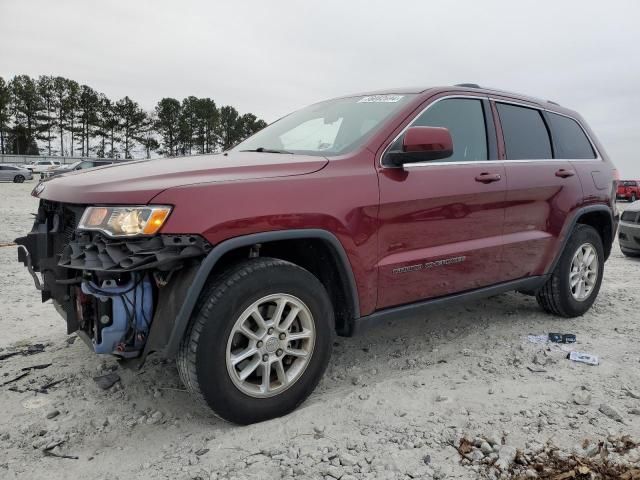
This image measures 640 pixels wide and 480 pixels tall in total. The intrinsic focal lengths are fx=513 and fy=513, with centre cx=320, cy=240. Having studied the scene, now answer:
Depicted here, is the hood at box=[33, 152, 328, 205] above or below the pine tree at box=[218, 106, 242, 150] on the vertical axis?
below

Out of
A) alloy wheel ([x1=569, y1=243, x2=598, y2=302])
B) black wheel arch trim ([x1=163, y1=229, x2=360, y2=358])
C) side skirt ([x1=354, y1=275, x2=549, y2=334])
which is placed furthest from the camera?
alloy wheel ([x1=569, y1=243, x2=598, y2=302])

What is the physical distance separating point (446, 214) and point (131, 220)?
6.25ft

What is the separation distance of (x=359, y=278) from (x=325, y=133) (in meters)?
1.08

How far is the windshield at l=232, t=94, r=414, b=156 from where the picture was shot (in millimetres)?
3152

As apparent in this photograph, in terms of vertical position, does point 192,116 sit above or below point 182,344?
above

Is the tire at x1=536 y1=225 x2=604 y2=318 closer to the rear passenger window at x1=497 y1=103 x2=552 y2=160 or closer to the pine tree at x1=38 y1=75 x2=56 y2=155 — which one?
the rear passenger window at x1=497 y1=103 x2=552 y2=160

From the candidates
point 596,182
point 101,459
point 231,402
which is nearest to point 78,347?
point 101,459

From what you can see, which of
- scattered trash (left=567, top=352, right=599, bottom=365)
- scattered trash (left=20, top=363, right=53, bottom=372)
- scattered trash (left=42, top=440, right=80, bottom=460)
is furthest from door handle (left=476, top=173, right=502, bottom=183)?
scattered trash (left=20, top=363, right=53, bottom=372)

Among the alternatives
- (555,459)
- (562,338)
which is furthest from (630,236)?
(555,459)

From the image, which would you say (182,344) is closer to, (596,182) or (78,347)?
(78,347)

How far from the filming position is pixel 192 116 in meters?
68.5

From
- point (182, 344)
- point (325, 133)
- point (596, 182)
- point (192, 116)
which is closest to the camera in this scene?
point (182, 344)

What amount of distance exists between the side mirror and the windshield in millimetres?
254

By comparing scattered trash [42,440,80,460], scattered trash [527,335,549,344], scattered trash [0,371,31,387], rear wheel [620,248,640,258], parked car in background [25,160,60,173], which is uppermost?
parked car in background [25,160,60,173]
